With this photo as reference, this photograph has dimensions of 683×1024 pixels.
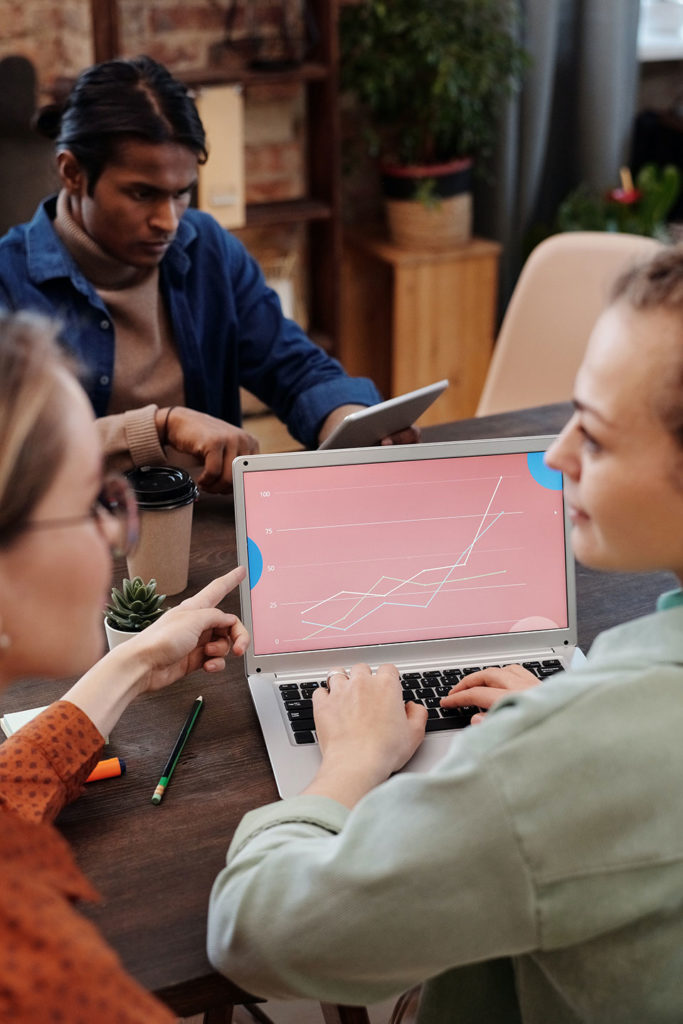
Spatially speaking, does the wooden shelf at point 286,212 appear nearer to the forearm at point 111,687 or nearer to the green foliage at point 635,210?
the green foliage at point 635,210

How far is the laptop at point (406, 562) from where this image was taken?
1239 mm

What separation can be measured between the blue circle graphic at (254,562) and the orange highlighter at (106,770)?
0.82ft

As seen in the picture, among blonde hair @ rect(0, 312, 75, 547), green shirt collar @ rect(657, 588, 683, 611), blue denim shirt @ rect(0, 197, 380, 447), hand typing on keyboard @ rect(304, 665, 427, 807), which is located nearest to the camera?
blonde hair @ rect(0, 312, 75, 547)

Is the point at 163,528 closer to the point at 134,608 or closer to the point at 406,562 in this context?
the point at 134,608

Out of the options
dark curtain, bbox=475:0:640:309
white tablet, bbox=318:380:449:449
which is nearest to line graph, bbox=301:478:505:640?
white tablet, bbox=318:380:449:449

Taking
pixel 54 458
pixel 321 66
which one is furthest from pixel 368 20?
pixel 54 458

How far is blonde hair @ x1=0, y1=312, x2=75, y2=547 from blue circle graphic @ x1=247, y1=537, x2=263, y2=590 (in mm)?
491

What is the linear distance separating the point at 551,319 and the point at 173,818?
1.72 m

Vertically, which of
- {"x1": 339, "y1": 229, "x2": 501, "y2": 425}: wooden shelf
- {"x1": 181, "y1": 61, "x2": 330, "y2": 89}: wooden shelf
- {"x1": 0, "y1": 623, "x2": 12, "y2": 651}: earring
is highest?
{"x1": 181, "y1": 61, "x2": 330, "y2": 89}: wooden shelf

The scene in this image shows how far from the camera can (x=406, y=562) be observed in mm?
1262

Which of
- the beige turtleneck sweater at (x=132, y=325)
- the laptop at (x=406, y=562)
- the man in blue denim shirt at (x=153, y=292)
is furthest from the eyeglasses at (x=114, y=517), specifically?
the beige turtleneck sweater at (x=132, y=325)

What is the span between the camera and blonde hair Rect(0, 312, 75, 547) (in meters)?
0.72

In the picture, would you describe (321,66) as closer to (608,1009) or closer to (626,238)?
(626,238)

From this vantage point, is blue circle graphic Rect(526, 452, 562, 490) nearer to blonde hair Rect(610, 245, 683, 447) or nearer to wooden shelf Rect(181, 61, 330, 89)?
blonde hair Rect(610, 245, 683, 447)
